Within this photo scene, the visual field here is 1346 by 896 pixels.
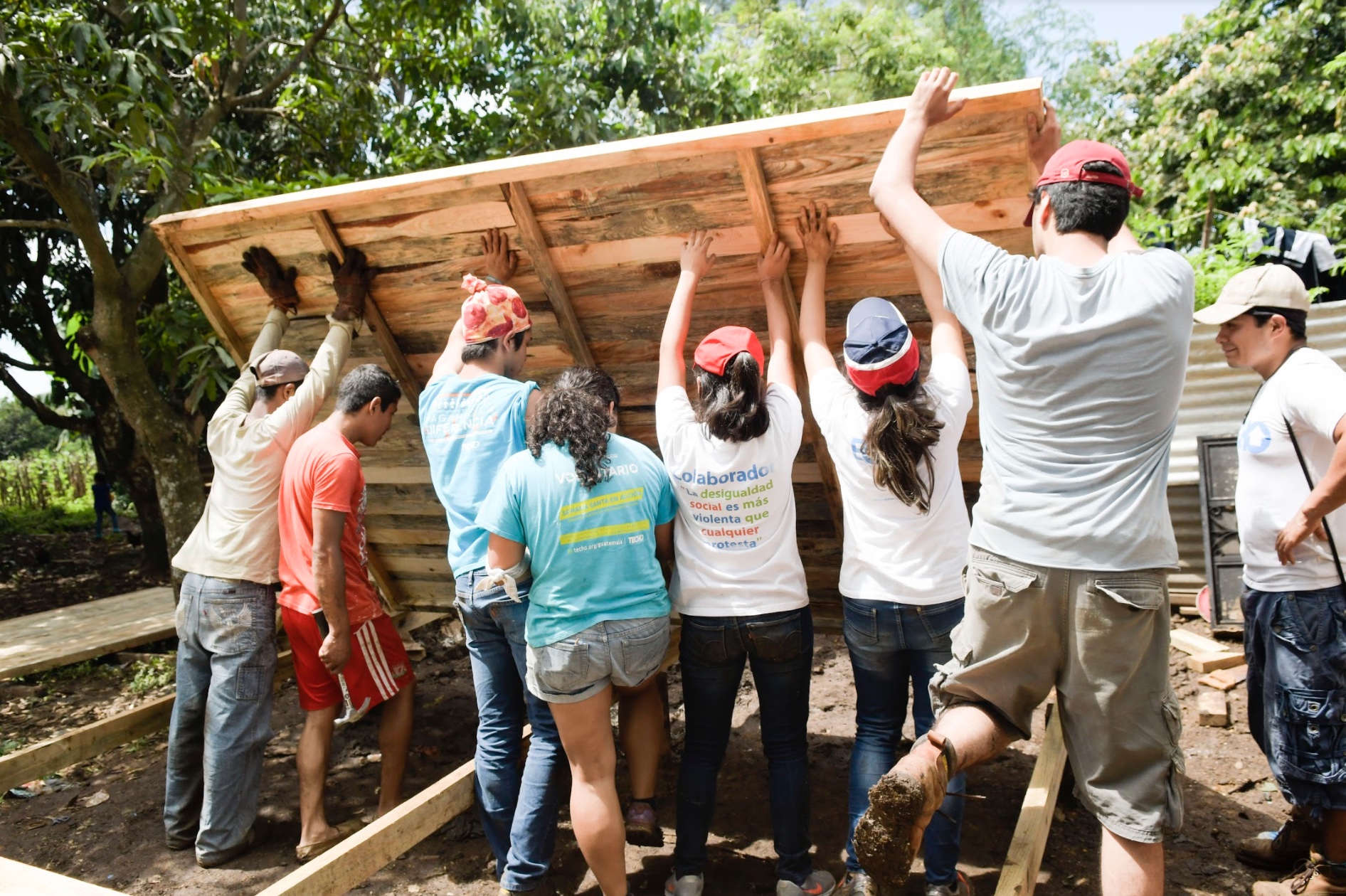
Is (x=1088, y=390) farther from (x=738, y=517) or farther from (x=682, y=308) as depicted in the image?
(x=682, y=308)

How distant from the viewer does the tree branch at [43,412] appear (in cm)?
1073

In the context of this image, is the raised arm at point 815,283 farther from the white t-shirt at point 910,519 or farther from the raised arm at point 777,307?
the white t-shirt at point 910,519

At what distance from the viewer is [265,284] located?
14.6 ft

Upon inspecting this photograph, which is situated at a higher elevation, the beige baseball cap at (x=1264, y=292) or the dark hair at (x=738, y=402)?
the beige baseball cap at (x=1264, y=292)

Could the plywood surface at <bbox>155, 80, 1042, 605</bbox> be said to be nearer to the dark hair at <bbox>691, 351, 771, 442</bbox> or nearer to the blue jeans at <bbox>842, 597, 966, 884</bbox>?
the dark hair at <bbox>691, 351, 771, 442</bbox>

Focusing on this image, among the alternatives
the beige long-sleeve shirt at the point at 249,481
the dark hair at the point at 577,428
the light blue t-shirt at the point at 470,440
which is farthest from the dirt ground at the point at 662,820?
the dark hair at the point at 577,428

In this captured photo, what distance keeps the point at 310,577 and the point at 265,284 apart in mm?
1473

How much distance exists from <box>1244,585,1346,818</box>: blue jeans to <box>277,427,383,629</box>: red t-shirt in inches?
145

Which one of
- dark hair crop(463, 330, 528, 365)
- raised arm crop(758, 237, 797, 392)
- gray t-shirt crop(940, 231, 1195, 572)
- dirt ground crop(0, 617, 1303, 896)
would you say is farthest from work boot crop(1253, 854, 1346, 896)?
dark hair crop(463, 330, 528, 365)

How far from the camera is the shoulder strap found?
3.24 metres

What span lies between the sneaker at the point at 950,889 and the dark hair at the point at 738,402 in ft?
5.68

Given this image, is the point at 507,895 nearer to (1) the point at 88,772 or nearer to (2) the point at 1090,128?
(1) the point at 88,772

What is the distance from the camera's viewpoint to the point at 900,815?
86.7 inches

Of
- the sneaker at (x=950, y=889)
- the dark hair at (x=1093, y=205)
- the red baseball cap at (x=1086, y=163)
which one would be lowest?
the sneaker at (x=950, y=889)
